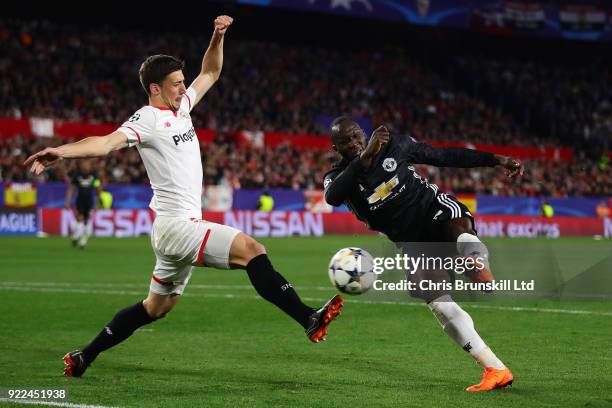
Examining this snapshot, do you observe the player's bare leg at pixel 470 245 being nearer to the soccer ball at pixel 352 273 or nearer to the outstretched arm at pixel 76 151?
the soccer ball at pixel 352 273

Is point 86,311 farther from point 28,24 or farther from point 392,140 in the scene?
point 28,24

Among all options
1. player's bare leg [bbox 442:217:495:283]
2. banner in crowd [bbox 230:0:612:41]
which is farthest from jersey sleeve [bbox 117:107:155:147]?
banner in crowd [bbox 230:0:612:41]

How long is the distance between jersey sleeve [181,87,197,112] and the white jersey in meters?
0.31

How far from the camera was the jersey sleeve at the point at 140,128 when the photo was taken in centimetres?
699

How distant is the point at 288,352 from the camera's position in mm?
9109

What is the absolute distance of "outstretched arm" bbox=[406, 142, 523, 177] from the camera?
275 inches

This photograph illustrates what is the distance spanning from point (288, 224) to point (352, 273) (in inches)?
1096

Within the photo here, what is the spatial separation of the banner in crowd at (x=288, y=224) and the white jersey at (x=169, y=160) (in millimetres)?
23984

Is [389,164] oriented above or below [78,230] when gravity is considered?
above

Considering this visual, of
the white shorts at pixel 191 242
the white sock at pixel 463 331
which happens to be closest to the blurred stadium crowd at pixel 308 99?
the white sock at pixel 463 331

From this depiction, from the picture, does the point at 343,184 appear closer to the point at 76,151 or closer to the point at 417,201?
the point at 417,201

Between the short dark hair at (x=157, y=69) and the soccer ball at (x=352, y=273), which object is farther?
the short dark hair at (x=157, y=69)

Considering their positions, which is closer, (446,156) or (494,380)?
(494,380)

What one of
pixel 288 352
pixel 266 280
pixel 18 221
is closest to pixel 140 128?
pixel 266 280
